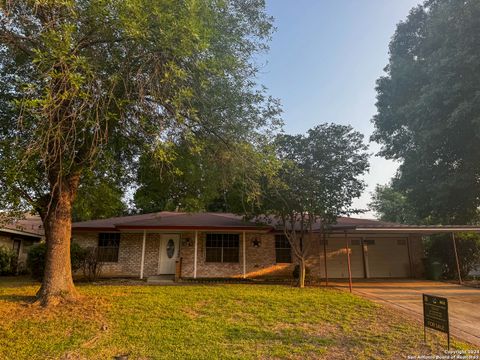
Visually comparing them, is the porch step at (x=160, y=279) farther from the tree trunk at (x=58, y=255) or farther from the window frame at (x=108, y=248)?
the tree trunk at (x=58, y=255)

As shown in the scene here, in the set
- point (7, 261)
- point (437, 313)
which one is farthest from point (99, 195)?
point (437, 313)

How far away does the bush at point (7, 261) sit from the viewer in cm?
1645

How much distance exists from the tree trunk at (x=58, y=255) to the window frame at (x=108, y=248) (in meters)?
7.43

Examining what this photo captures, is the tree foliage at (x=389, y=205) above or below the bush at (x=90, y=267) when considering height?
above

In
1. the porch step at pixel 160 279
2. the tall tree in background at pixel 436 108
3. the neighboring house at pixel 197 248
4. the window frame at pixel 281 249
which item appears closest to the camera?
the tall tree in background at pixel 436 108

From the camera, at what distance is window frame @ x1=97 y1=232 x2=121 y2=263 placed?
51.4ft

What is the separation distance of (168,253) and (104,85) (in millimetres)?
11142

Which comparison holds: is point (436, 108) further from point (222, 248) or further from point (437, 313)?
point (222, 248)

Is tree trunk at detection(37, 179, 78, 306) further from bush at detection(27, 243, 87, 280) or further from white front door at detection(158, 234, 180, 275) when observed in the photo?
white front door at detection(158, 234, 180, 275)

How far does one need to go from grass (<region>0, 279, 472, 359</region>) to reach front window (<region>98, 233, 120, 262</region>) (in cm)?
592

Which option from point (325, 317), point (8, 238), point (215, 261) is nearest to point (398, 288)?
point (325, 317)

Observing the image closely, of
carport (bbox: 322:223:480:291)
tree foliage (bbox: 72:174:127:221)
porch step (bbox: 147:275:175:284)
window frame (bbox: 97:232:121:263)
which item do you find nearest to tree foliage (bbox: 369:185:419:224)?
carport (bbox: 322:223:480:291)

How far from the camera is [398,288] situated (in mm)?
13148

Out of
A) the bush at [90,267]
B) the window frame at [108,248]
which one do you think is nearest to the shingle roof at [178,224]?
the window frame at [108,248]
